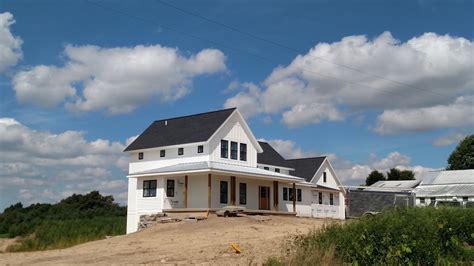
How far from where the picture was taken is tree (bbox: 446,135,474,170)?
8450 cm

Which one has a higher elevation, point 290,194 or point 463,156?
point 463,156

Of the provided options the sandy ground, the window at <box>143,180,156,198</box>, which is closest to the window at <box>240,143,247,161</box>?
the window at <box>143,180,156,198</box>

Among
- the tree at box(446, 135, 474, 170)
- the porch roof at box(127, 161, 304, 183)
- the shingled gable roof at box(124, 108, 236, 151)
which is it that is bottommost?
the porch roof at box(127, 161, 304, 183)

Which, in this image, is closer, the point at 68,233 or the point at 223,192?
the point at 68,233

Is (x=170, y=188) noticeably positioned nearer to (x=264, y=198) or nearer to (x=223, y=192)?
(x=223, y=192)

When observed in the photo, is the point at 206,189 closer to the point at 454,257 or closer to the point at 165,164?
the point at 165,164

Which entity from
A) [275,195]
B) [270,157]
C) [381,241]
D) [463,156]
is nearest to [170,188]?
[275,195]

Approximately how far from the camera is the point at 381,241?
47.9 ft

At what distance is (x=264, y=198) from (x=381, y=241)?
87.3 ft

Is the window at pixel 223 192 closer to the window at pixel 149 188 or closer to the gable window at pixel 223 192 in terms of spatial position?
the gable window at pixel 223 192

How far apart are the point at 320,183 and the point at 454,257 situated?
3495 centimetres

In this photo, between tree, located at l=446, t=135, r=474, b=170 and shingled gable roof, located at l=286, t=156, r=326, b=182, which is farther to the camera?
tree, located at l=446, t=135, r=474, b=170

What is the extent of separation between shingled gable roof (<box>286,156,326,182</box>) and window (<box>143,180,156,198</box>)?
17281mm

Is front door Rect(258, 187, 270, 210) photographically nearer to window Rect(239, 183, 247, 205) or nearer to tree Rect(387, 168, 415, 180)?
window Rect(239, 183, 247, 205)
